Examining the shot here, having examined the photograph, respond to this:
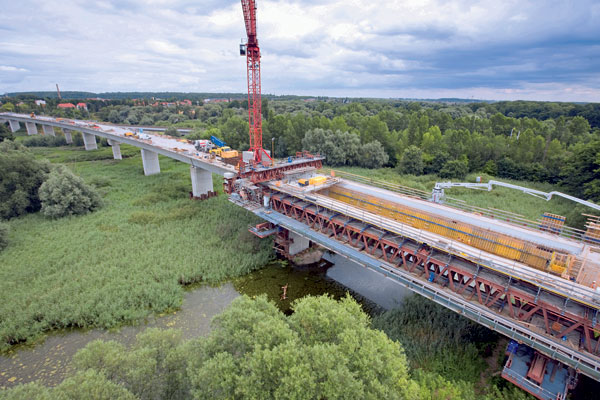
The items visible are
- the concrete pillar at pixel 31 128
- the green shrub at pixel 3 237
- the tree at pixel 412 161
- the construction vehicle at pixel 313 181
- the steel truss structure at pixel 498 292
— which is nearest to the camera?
the steel truss structure at pixel 498 292

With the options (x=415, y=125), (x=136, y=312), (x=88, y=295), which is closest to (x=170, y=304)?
(x=136, y=312)

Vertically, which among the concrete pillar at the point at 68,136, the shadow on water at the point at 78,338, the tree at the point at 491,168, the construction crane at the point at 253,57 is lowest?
the shadow on water at the point at 78,338

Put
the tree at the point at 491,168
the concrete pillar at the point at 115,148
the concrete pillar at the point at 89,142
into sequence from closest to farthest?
the tree at the point at 491,168, the concrete pillar at the point at 115,148, the concrete pillar at the point at 89,142

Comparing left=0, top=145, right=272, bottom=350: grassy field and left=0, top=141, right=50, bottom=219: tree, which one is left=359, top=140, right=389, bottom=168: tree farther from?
left=0, top=141, right=50, bottom=219: tree

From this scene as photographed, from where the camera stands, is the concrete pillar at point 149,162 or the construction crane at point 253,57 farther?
the concrete pillar at point 149,162

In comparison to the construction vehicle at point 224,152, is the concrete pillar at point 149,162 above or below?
below

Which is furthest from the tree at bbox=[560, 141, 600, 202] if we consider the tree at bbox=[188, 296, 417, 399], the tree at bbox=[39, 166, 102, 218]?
the tree at bbox=[39, 166, 102, 218]

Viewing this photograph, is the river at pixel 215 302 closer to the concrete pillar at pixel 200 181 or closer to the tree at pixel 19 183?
the concrete pillar at pixel 200 181

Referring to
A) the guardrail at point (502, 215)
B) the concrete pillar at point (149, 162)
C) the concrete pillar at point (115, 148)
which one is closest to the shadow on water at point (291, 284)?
the guardrail at point (502, 215)
